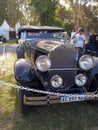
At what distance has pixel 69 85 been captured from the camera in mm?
5145

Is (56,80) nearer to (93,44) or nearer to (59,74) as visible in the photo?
(59,74)

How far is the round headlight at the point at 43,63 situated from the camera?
4.79m

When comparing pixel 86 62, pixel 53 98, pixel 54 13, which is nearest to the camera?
pixel 53 98

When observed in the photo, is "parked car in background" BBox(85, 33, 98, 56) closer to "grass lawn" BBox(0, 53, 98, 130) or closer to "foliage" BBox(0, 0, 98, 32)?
"grass lawn" BBox(0, 53, 98, 130)

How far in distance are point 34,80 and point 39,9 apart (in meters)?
30.0

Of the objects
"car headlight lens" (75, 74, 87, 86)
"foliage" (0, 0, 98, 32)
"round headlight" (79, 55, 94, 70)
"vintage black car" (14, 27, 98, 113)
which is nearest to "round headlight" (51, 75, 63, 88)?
"vintage black car" (14, 27, 98, 113)

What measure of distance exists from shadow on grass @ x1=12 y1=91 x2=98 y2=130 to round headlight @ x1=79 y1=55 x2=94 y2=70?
1075 mm

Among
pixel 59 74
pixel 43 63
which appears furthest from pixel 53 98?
pixel 43 63

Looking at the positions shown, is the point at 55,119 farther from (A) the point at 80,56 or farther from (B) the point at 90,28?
(B) the point at 90,28

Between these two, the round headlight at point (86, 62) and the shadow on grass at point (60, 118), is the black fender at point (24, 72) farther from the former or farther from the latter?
the round headlight at point (86, 62)

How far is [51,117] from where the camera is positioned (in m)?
5.16

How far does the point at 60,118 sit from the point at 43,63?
127 centimetres

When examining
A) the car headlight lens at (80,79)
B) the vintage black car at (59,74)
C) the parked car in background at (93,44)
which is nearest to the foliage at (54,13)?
the parked car in background at (93,44)

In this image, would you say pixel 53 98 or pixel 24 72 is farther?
pixel 24 72
